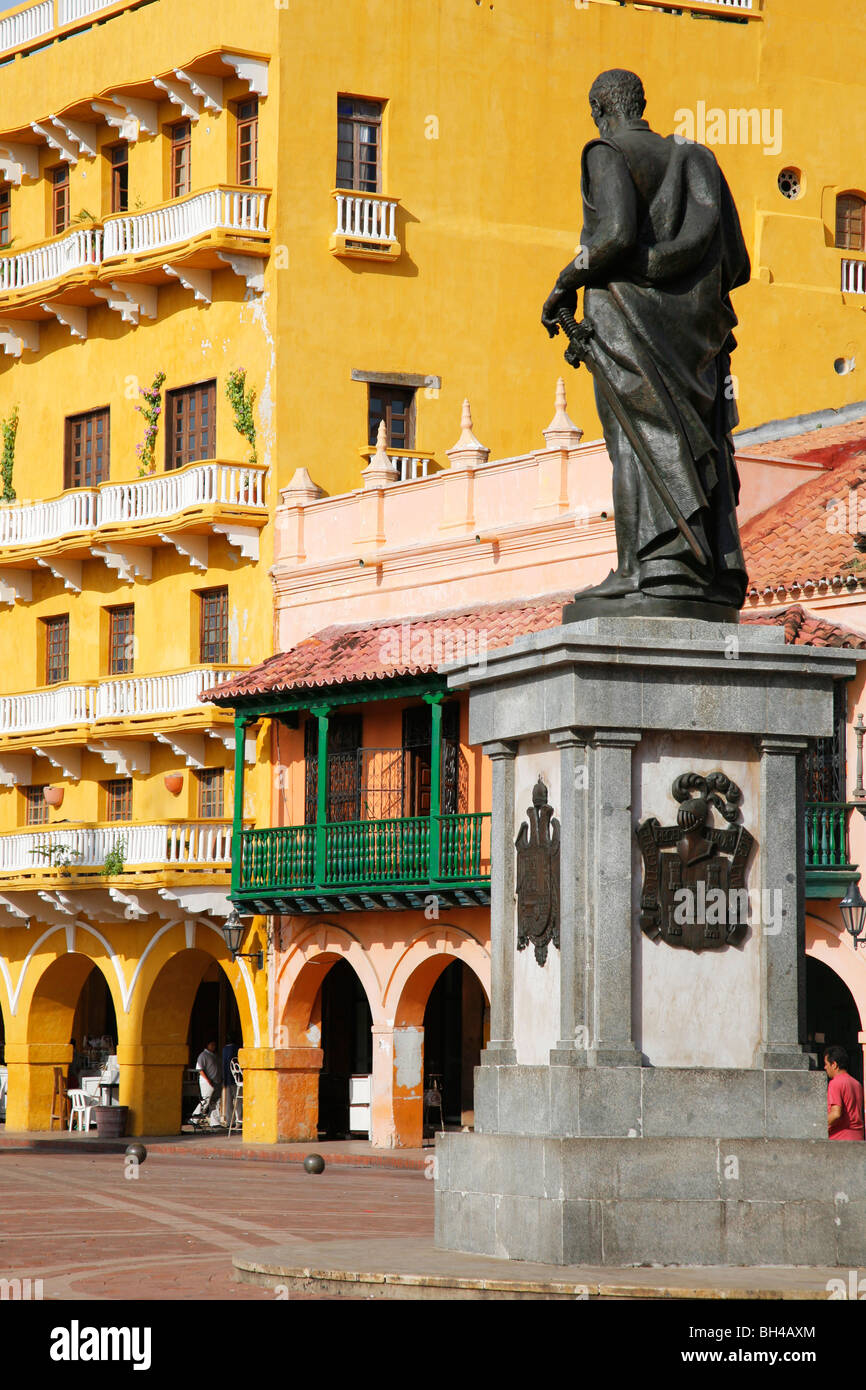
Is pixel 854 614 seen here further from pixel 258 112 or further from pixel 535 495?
pixel 258 112

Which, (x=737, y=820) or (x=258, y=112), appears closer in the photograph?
(x=737, y=820)

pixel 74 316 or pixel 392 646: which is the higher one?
pixel 74 316

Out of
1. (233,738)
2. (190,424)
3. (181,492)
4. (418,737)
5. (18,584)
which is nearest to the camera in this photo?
(418,737)

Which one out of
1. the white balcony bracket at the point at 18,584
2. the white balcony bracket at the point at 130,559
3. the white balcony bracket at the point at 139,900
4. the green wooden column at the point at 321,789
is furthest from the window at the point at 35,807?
the green wooden column at the point at 321,789

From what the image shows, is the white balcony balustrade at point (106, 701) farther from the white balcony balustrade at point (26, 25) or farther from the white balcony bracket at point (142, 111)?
the white balcony balustrade at point (26, 25)

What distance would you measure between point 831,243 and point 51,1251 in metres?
29.5

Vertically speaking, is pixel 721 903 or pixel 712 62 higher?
pixel 712 62

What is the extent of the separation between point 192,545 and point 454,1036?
8504mm

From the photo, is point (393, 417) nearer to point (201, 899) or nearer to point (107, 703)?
point (107, 703)

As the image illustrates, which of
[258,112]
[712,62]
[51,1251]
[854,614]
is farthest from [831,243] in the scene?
[51,1251]

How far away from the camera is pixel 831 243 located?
136 feet

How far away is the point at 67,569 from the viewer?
40.7 meters

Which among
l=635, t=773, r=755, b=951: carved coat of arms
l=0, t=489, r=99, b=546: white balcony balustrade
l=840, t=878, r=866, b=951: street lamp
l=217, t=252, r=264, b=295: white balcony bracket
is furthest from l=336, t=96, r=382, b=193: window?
l=635, t=773, r=755, b=951: carved coat of arms

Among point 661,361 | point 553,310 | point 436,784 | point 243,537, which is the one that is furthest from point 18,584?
point 661,361
